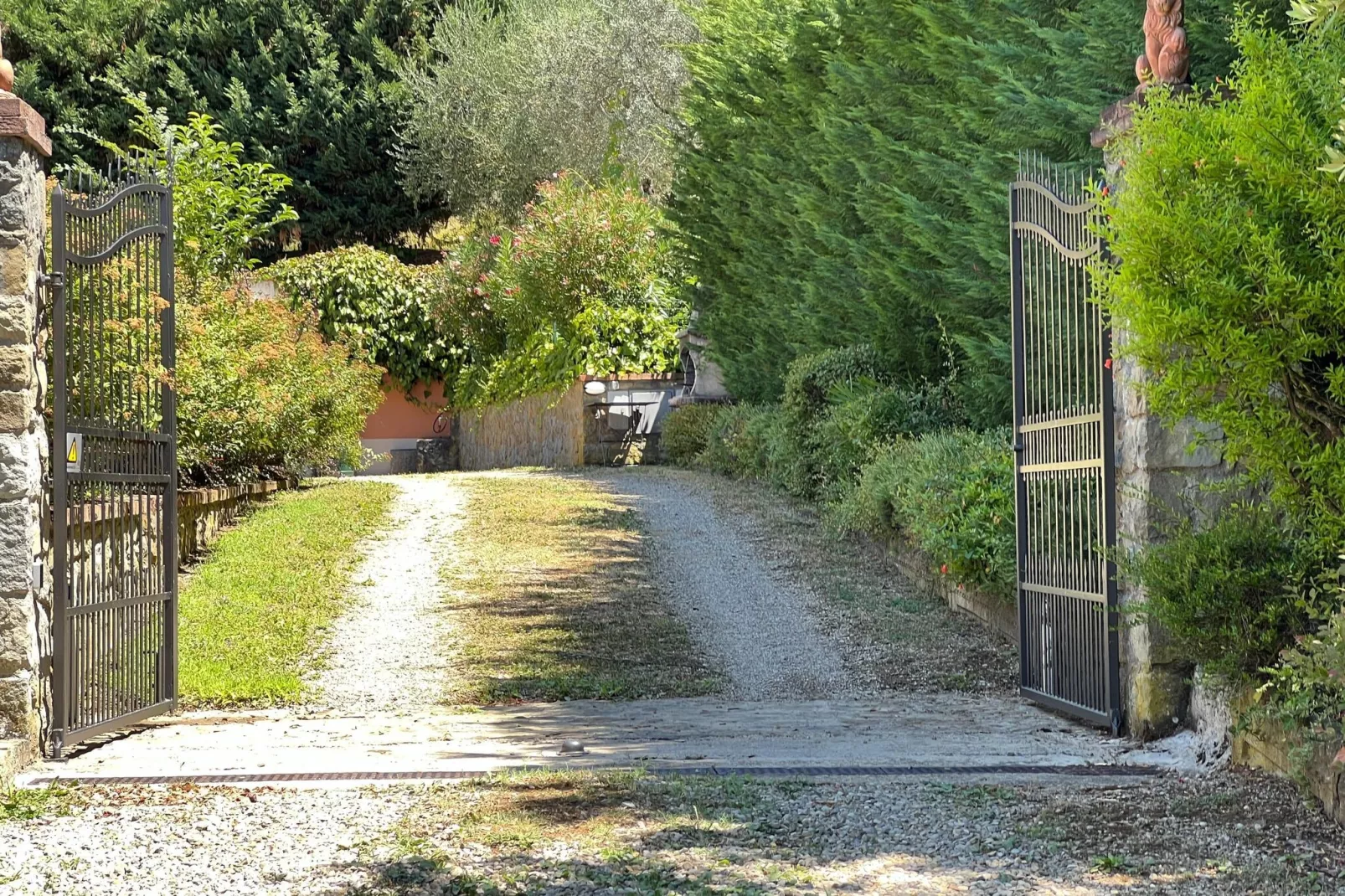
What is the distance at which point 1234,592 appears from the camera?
5.05 metres

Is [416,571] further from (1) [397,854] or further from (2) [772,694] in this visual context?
(1) [397,854]

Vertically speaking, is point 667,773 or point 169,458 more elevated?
point 169,458

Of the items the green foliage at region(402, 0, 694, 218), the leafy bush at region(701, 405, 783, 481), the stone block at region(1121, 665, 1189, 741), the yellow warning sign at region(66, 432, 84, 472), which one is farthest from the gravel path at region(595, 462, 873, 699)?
the green foliage at region(402, 0, 694, 218)

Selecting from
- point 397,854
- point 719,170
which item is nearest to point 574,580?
point 397,854

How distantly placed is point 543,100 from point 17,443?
2030 centimetres

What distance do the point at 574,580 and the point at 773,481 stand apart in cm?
452

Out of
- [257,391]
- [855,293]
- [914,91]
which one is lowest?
[257,391]

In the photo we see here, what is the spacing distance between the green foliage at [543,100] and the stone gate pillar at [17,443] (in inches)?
731

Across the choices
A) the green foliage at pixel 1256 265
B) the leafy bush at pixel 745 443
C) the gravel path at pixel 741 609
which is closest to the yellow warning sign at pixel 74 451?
the gravel path at pixel 741 609

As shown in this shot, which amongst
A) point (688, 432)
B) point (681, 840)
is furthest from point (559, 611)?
point (688, 432)

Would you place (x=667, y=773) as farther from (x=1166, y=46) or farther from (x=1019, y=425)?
(x=1166, y=46)

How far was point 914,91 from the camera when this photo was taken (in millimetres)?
11844

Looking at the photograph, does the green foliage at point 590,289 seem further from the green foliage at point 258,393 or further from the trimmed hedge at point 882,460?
the green foliage at point 258,393

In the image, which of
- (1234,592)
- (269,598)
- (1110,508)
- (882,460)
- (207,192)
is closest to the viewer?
(1234,592)
